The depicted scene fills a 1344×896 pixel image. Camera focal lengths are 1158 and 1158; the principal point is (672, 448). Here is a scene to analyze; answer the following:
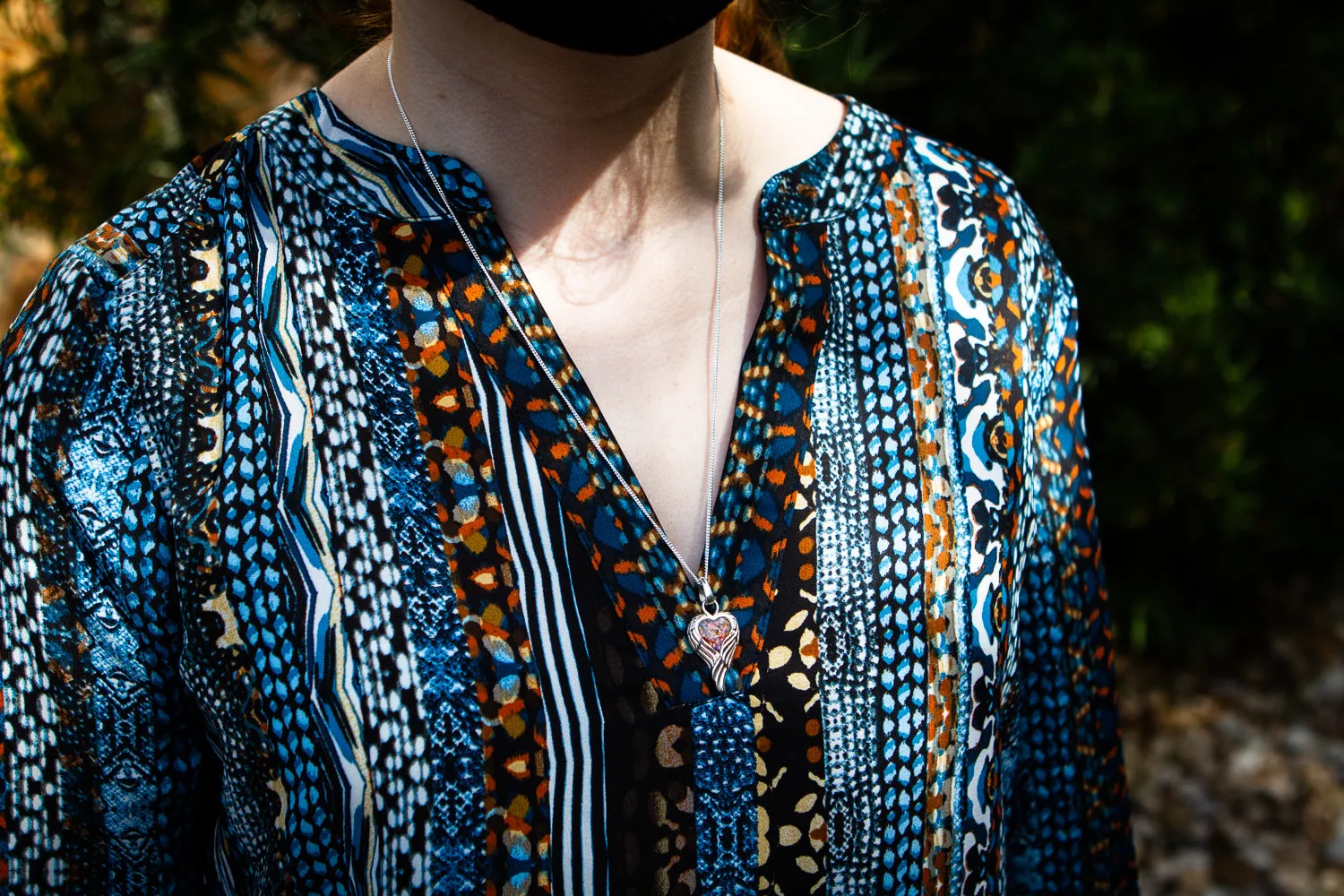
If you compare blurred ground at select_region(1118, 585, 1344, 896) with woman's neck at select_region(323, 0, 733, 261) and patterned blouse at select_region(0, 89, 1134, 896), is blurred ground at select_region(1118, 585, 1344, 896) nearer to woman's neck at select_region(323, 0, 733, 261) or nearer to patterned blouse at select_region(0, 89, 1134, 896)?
patterned blouse at select_region(0, 89, 1134, 896)

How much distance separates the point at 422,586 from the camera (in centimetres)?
95

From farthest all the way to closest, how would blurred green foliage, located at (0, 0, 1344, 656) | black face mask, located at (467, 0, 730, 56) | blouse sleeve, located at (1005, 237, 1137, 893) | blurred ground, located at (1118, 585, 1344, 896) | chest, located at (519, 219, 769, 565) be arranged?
1. blurred ground, located at (1118, 585, 1344, 896)
2. blurred green foliage, located at (0, 0, 1344, 656)
3. blouse sleeve, located at (1005, 237, 1137, 893)
4. chest, located at (519, 219, 769, 565)
5. black face mask, located at (467, 0, 730, 56)

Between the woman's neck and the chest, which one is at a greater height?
the woman's neck

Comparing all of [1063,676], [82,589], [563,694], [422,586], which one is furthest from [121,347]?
[1063,676]

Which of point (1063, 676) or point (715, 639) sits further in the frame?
point (1063, 676)

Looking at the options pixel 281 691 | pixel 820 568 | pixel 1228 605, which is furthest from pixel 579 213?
pixel 1228 605

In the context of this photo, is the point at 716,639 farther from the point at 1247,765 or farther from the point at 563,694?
the point at 1247,765

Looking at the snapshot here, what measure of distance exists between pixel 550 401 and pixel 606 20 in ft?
1.05

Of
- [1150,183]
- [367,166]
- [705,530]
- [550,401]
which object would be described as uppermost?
[1150,183]

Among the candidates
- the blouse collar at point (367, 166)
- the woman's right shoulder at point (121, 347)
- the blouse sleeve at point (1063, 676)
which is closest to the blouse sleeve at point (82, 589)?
the woman's right shoulder at point (121, 347)

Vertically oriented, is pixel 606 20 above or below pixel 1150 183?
below

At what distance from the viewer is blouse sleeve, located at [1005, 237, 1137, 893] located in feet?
4.00

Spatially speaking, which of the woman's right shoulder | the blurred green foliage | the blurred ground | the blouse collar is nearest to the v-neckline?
the blouse collar

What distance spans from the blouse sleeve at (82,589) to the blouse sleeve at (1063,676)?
83 cm
